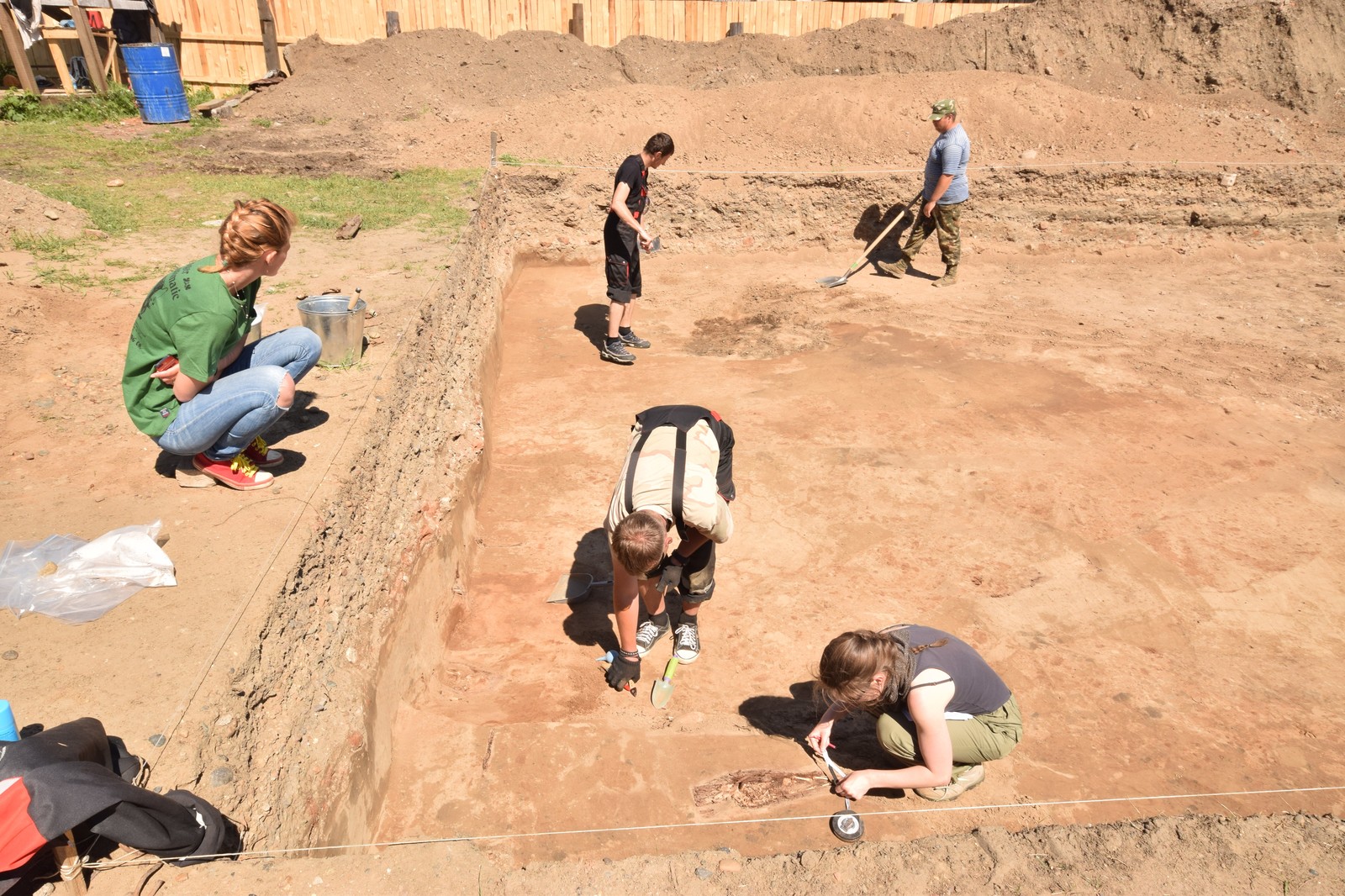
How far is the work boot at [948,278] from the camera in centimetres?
965

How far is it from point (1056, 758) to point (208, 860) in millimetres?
3274

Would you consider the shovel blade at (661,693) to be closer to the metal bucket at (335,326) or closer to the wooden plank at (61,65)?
the metal bucket at (335,326)

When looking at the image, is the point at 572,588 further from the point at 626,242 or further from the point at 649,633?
the point at 626,242

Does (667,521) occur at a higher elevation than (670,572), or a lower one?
A: higher

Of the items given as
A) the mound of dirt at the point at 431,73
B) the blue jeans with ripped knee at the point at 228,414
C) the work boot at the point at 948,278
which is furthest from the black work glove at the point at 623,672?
the mound of dirt at the point at 431,73

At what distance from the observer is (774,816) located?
3422mm

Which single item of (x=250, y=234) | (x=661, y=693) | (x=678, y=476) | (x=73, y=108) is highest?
(x=73, y=108)

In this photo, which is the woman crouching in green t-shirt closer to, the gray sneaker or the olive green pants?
the gray sneaker

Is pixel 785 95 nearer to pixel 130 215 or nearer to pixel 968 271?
pixel 968 271

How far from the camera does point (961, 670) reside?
333cm

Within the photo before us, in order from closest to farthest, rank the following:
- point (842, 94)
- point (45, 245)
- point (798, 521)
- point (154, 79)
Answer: point (798, 521)
point (45, 245)
point (842, 94)
point (154, 79)

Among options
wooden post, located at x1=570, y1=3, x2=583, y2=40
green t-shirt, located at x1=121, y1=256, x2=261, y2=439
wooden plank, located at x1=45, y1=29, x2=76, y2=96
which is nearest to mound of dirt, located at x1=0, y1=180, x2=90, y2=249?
green t-shirt, located at x1=121, y1=256, x2=261, y2=439

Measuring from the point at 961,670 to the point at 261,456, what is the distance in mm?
3314

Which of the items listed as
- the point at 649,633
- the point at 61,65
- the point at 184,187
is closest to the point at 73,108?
the point at 61,65
